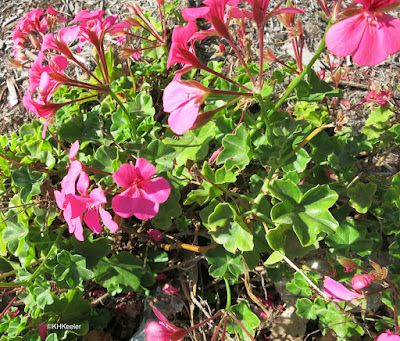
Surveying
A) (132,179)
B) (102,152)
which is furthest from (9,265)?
(132,179)

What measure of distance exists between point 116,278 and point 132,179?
22.0 inches

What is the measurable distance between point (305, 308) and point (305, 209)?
18.4 inches

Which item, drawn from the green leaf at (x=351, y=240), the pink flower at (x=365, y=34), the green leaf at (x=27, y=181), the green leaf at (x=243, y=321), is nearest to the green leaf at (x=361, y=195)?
the green leaf at (x=351, y=240)

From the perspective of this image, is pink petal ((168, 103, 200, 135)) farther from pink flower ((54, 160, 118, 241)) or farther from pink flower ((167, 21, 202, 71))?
pink flower ((54, 160, 118, 241))

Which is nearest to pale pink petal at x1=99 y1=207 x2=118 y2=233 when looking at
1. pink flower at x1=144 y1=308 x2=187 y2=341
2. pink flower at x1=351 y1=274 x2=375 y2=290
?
pink flower at x1=144 y1=308 x2=187 y2=341

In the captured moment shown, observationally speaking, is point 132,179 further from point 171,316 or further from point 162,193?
point 171,316

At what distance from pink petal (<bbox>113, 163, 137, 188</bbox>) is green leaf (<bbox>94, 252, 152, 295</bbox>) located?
535 mm

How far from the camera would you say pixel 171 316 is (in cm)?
189

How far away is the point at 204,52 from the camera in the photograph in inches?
95.3

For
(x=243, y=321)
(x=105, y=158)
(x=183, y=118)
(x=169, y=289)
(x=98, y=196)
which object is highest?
(x=183, y=118)

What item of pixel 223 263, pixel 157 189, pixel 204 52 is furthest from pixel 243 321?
pixel 204 52

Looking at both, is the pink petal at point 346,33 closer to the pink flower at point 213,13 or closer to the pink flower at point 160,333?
the pink flower at point 213,13

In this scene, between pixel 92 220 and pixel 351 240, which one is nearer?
pixel 92 220

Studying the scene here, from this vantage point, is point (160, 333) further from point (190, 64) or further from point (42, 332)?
point (190, 64)
